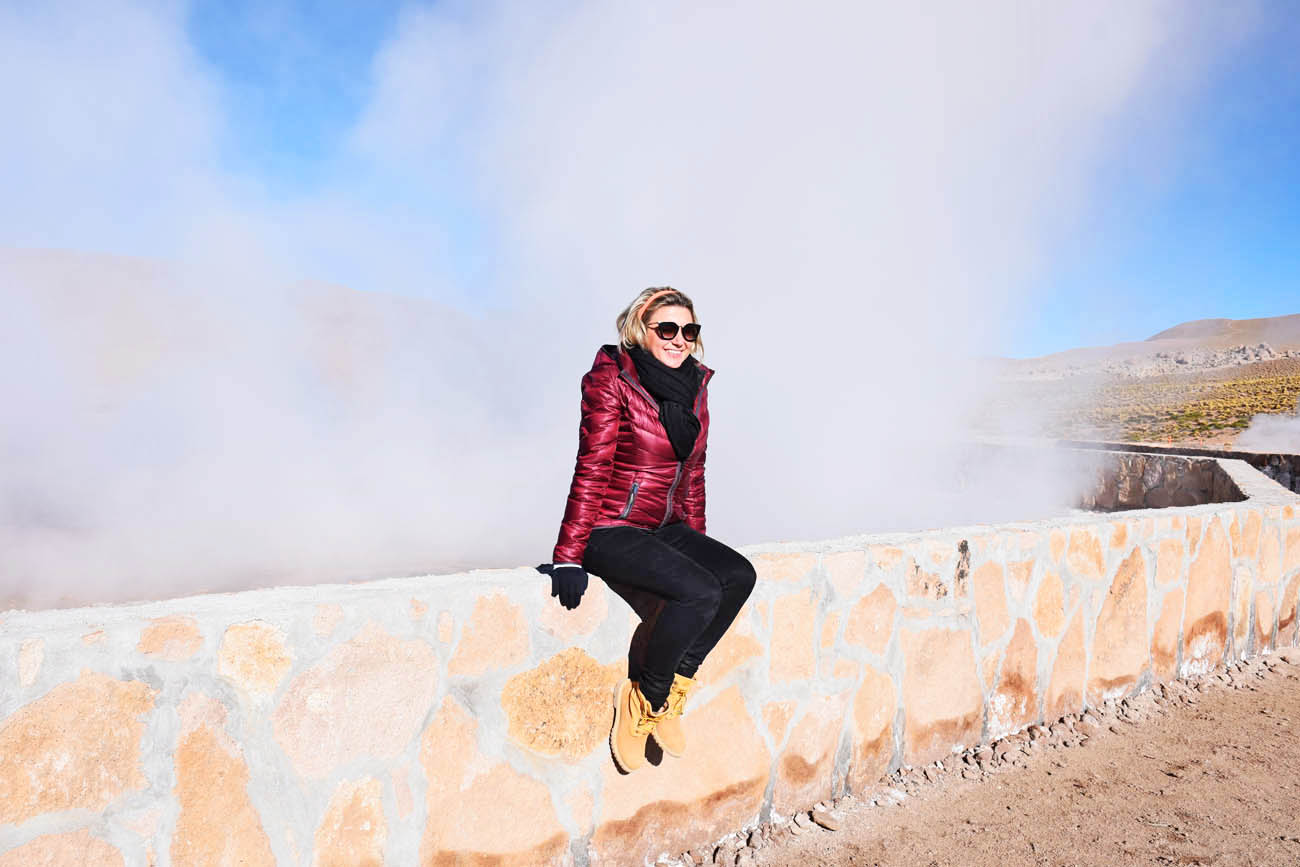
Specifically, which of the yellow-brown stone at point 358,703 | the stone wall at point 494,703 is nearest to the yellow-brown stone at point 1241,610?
the stone wall at point 494,703

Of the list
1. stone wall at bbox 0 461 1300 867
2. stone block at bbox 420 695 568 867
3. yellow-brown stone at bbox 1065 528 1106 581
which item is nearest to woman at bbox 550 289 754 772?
stone wall at bbox 0 461 1300 867

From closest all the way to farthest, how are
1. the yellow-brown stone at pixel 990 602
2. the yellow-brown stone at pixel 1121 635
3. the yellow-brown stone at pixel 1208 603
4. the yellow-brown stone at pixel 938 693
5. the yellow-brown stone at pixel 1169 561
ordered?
the yellow-brown stone at pixel 938 693, the yellow-brown stone at pixel 990 602, the yellow-brown stone at pixel 1121 635, the yellow-brown stone at pixel 1169 561, the yellow-brown stone at pixel 1208 603

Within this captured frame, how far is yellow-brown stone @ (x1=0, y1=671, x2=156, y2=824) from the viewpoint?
138 centimetres

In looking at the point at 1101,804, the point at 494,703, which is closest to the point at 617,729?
the point at 494,703

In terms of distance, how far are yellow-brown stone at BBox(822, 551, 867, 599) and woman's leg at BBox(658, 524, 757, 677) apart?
426 mm

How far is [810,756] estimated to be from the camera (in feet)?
7.66

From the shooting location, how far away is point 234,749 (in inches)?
61.8

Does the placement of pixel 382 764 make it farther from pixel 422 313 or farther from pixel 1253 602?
pixel 422 313

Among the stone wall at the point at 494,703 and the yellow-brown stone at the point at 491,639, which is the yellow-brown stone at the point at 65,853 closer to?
the stone wall at the point at 494,703

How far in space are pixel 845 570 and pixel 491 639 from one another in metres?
1.04

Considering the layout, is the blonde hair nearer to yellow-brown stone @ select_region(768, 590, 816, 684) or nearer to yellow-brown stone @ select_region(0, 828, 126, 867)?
yellow-brown stone @ select_region(768, 590, 816, 684)

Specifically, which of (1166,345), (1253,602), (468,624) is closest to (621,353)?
(468,624)

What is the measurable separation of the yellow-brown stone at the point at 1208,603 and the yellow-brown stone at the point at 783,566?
2.00m

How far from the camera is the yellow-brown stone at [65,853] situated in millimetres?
1384
